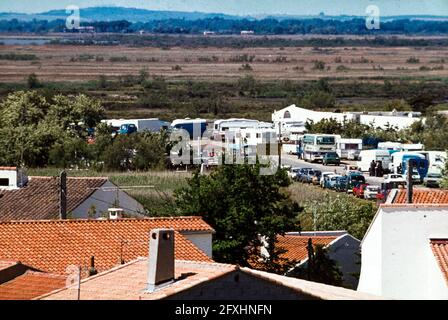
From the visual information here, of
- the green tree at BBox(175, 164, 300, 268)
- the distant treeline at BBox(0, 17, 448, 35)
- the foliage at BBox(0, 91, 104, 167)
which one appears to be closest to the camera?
the green tree at BBox(175, 164, 300, 268)

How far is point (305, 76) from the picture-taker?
124188mm

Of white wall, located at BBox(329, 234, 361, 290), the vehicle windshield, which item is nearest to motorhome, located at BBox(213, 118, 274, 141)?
the vehicle windshield

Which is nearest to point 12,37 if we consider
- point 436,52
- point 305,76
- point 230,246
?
point 305,76

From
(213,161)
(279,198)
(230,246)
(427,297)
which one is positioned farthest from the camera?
(213,161)

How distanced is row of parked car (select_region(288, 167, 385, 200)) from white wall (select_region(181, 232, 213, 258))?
17557mm

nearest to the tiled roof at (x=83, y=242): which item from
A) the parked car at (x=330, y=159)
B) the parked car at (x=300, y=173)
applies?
the parked car at (x=300, y=173)

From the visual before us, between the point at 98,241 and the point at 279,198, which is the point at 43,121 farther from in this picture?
the point at 98,241

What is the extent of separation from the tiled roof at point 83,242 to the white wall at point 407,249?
94.2 inches

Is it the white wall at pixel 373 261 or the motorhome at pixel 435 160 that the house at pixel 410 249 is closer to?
the white wall at pixel 373 261

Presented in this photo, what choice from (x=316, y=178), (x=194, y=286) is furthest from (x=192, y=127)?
(x=194, y=286)

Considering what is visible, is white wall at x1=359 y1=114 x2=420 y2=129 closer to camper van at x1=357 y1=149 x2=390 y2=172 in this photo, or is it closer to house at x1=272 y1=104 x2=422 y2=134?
house at x1=272 y1=104 x2=422 y2=134

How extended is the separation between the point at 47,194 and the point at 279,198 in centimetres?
690

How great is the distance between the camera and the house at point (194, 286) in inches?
386

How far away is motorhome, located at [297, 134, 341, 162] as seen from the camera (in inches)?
2046
